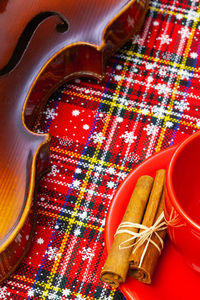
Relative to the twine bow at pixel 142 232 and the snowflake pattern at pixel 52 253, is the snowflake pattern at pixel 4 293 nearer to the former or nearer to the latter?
the snowflake pattern at pixel 52 253

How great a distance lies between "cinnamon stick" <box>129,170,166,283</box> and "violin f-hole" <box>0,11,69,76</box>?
335mm

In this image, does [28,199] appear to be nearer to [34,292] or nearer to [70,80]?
[34,292]

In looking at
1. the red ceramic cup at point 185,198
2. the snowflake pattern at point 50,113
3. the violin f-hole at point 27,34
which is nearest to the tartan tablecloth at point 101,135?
the snowflake pattern at point 50,113

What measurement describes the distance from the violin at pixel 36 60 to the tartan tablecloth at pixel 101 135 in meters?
0.04

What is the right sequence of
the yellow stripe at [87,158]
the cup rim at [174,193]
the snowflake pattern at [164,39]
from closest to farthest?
the cup rim at [174,193]
the yellow stripe at [87,158]
the snowflake pattern at [164,39]

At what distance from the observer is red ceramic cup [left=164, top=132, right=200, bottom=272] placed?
457mm

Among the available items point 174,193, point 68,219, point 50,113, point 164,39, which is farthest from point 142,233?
point 164,39

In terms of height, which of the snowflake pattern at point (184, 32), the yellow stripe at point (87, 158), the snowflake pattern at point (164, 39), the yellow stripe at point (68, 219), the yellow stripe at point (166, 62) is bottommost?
the yellow stripe at point (68, 219)

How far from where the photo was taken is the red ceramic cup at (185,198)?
1.50ft

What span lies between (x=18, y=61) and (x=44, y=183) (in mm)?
218

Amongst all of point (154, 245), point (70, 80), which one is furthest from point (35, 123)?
point (154, 245)

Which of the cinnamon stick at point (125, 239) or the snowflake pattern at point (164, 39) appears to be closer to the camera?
the cinnamon stick at point (125, 239)

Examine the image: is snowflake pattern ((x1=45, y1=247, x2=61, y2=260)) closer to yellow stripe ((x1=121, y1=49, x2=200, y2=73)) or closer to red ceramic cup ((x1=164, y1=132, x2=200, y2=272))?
red ceramic cup ((x1=164, y1=132, x2=200, y2=272))

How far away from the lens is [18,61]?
30.1 inches
